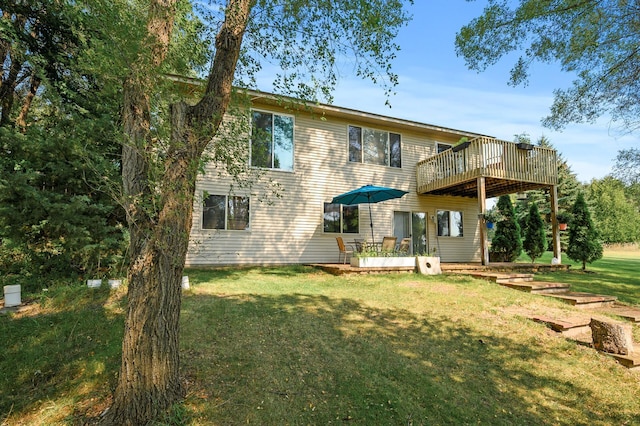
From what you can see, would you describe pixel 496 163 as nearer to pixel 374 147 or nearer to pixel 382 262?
pixel 374 147

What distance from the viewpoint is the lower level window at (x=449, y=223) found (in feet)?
43.0

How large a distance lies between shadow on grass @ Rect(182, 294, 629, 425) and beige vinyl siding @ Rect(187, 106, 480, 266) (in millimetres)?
5287

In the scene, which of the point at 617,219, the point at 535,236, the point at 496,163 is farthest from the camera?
the point at 617,219

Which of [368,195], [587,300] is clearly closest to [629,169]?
[587,300]

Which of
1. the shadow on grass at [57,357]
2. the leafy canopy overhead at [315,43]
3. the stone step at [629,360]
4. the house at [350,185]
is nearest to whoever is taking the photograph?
the shadow on grass at [57,357]

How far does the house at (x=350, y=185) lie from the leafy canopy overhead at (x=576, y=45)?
2.46m

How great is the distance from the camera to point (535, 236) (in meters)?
12.8

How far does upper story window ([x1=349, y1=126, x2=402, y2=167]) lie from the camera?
12.0 metres

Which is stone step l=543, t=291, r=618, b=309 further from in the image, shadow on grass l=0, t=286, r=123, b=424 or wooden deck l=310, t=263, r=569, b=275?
shadow on grass l=0, t=286, r=123, b=424

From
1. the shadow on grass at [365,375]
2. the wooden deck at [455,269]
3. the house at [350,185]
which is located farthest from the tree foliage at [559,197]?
the shadow on grass at [365,375]

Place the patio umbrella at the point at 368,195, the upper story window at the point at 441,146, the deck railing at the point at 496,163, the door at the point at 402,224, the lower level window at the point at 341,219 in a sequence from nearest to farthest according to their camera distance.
→ the patio umbrella at the point at 368,195, the deck railing at the point at 496,163, the lower level window at the point at 341,219, the door at the point at 402,224, the upper story window at the point at 441,146

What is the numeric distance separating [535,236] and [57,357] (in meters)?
14.8

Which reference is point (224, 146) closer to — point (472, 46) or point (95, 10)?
point (95, 10)

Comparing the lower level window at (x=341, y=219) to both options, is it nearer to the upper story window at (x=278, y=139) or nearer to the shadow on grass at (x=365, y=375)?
the upper story window at (x=278, y=139)
